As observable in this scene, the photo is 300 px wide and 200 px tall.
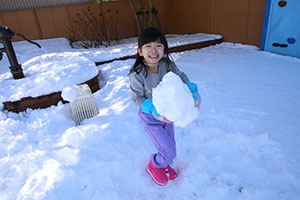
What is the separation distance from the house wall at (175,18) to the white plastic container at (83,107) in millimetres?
4543

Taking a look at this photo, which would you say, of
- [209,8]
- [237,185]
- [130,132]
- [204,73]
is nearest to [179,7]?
[209,8]

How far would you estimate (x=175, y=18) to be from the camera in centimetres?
820

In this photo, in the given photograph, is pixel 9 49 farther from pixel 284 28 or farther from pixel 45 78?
pixel 284 28

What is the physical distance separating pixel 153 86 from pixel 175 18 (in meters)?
7.50

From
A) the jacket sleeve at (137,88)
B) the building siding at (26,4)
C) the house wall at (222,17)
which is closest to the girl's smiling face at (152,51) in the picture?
the jacket sleeve at (137,88)

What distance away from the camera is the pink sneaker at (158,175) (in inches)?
61.2

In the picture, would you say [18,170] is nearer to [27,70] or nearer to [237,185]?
[237,185]

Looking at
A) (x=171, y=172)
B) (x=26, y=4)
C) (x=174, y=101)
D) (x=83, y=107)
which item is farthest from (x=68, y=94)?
(x=26, y=4)

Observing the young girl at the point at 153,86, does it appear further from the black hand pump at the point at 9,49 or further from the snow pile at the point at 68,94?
the black hand pump at the point at 9,49

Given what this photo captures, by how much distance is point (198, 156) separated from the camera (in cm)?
172

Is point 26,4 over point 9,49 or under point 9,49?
over

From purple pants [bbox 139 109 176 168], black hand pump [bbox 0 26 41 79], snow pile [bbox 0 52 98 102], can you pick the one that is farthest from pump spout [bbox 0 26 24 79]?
purple pants [bbox 139 109 176 168]

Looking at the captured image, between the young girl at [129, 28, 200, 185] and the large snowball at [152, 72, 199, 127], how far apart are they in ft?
0.43

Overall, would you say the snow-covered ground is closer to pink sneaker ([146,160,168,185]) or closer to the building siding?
pink sneaker ([146,160,168,185])
